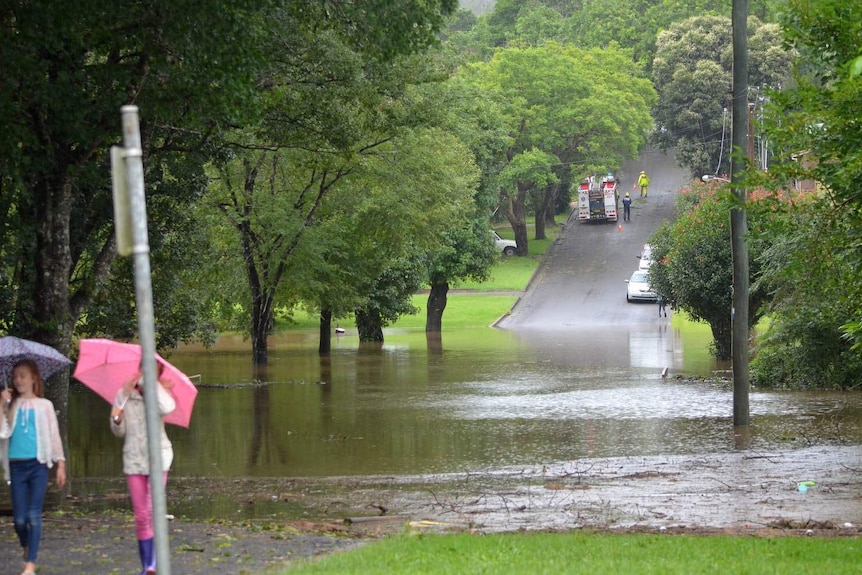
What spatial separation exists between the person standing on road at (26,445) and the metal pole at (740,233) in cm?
1245

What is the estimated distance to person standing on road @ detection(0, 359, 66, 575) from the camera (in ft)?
27.3

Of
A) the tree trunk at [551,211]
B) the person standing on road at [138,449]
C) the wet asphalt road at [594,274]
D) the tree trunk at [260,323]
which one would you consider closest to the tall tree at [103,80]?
the person standing on road at [138,449]

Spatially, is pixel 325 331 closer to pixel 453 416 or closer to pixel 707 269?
pixel 707 269

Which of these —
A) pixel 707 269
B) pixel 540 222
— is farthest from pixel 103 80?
pixel 540 222

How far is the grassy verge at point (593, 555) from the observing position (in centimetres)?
813

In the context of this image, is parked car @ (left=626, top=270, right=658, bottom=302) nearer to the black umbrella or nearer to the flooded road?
the flooded road

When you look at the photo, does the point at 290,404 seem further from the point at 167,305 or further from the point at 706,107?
the point at 706,107

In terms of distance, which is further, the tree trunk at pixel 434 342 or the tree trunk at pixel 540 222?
the tree trunk at pixel 540 222

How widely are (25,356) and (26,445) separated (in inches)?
30.6

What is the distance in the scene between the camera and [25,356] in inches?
345

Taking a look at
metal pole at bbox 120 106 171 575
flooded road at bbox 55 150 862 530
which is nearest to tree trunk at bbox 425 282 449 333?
flooded road at bbox 55 150 862 530

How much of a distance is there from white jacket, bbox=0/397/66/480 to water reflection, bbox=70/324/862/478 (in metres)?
7.75

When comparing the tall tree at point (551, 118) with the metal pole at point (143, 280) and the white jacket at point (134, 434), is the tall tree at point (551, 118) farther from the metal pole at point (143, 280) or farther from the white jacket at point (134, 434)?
the metal pole at point (143, 280)

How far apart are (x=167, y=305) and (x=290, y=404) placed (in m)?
3.64
